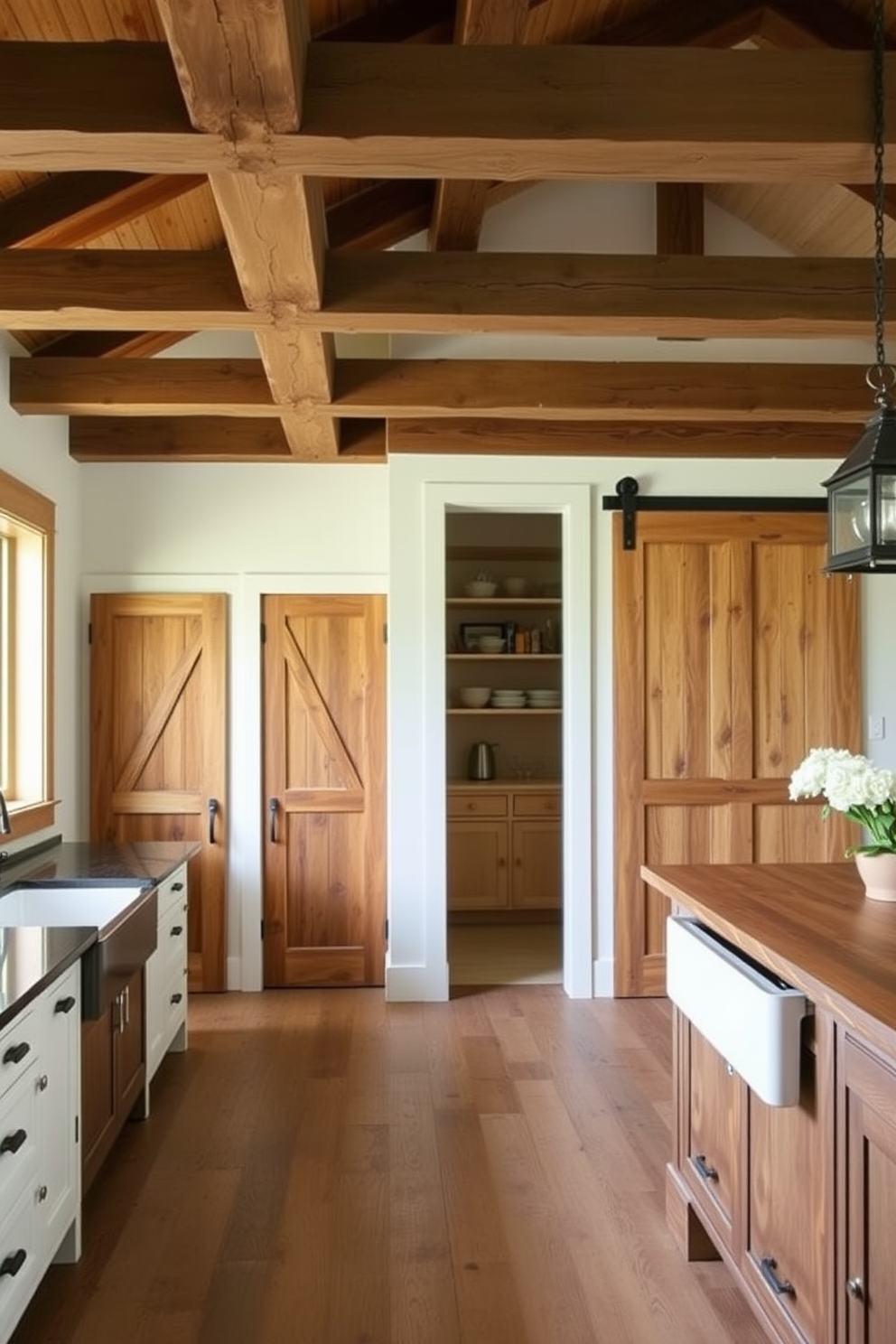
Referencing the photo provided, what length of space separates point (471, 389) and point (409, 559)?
889 millimetres

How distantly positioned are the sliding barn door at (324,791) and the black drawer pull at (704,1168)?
250cm

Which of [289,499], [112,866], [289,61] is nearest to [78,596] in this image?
[289,499]

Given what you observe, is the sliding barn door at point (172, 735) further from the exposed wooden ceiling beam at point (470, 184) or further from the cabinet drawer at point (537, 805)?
the exposed wooden ceiling beam at point (470, 184)

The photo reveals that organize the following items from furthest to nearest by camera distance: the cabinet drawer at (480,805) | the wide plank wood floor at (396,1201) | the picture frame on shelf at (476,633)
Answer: the picture frame on shelf at (476,633)
the cabinet drawer at (480,805)
the wide plank wood floor at (396,1201)

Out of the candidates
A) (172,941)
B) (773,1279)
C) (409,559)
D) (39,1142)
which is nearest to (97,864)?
(172,941)

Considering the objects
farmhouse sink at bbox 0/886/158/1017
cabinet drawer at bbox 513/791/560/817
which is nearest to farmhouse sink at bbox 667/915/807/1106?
farmhouse sink at bbox 0/886/158/1017

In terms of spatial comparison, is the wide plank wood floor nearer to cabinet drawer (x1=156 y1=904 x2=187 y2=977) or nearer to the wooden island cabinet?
the wooden island cabinet

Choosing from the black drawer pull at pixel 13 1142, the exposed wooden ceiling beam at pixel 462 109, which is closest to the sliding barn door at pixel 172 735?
the black drawer pull at pixel 13 1142

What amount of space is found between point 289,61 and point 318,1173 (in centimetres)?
283

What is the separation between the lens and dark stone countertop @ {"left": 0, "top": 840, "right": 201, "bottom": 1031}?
6.70 feet

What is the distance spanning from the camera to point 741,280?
3014 millimetres

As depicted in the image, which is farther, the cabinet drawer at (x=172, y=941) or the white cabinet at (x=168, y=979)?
the cabinet drawer at (x=172, y=941)

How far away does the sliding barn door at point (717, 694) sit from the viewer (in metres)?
4.48

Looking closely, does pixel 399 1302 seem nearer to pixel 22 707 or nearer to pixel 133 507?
pixel 22 707
